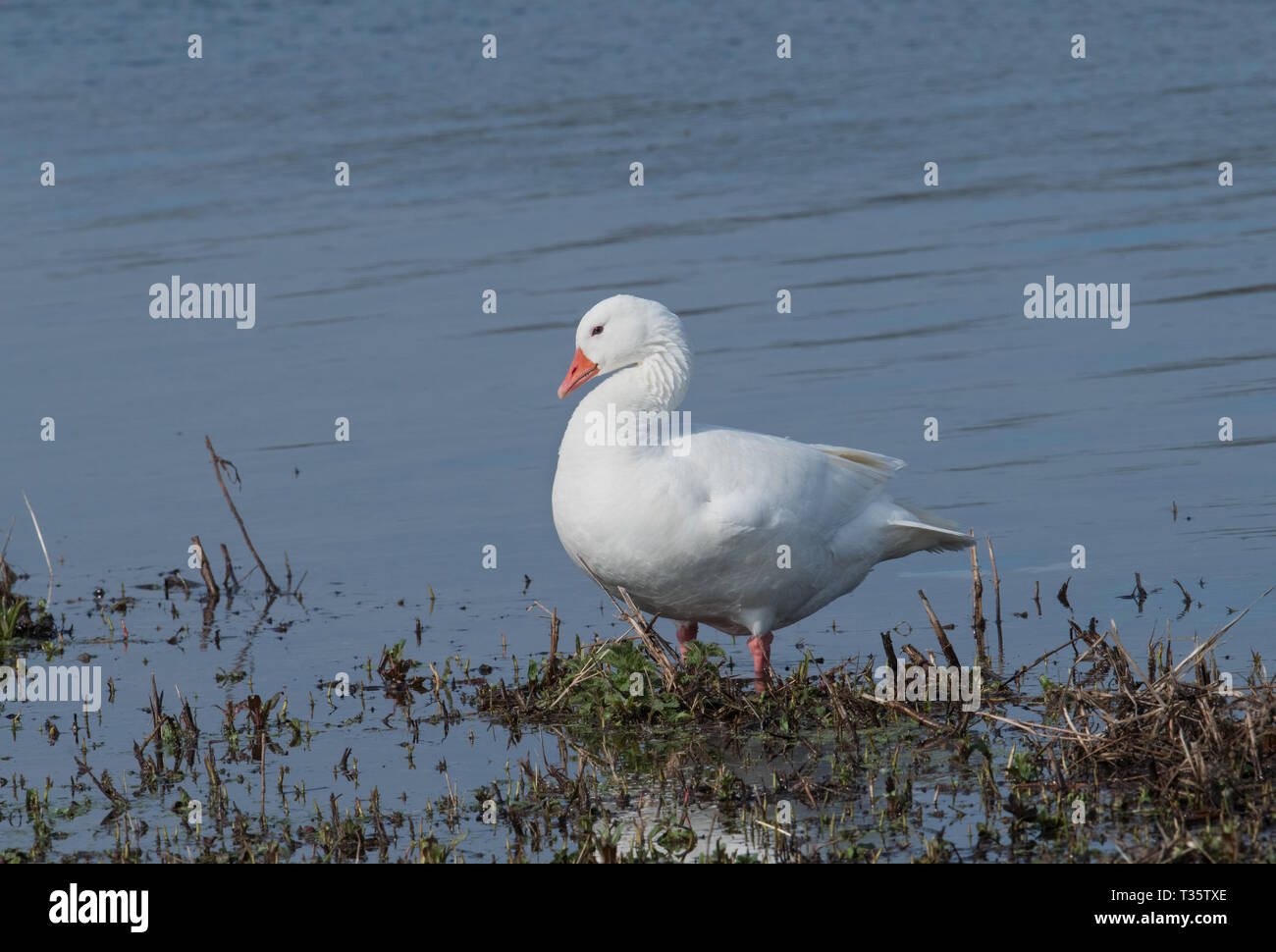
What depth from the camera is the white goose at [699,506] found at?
310 inches

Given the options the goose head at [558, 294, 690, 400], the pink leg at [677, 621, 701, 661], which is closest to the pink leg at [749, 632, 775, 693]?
the pink leg at [677, 621, 701, 661]

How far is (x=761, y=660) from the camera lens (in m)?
8.27

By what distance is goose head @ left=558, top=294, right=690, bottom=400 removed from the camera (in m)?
8.49

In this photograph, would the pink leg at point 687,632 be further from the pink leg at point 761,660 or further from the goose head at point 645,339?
the goose head at point 645,339

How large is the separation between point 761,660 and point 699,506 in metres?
0.86

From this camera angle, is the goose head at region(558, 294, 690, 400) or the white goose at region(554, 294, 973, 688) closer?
the white goose at region(554, 294, 973, 688)

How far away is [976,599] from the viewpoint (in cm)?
873

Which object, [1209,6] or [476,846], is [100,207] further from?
[1209,6]

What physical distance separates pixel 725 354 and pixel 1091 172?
7.32 metres

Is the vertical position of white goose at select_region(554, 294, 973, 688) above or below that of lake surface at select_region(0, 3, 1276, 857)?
below

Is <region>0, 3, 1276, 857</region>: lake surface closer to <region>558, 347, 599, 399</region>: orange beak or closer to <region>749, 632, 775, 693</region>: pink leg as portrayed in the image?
<region>749, 632, 775, 693</region>: pink leg

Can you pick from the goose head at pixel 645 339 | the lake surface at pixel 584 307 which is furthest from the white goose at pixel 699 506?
the lake surface at pixel 584 307

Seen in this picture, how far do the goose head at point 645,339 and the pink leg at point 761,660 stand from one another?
1.24m

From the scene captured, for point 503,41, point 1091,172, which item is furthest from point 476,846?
point 503,41
